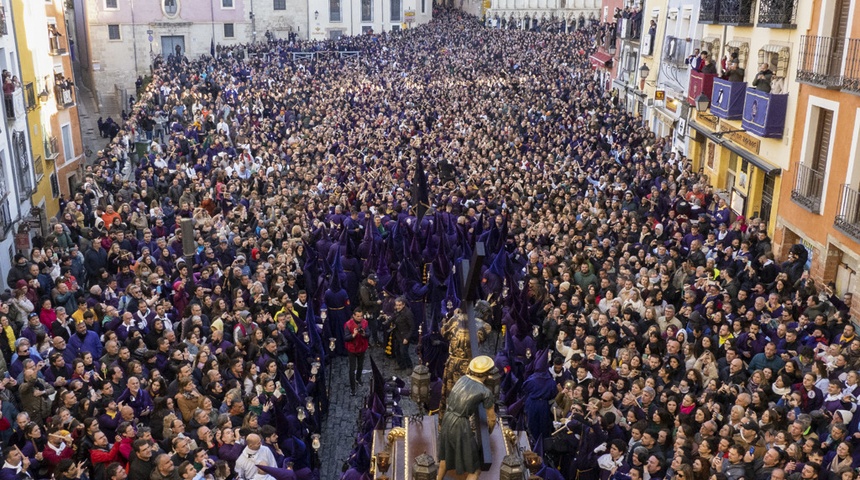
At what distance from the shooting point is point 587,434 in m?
11.0

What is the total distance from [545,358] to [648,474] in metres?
3.08

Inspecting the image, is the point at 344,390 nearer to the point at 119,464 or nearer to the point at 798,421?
the point at 119,464

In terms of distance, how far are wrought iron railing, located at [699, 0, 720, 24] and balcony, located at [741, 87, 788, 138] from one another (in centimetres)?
411

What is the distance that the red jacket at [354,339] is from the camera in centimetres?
1449

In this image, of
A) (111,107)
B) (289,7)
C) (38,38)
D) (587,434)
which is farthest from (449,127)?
(289,7)

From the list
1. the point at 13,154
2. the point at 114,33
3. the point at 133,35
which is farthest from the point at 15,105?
the point at 114,33

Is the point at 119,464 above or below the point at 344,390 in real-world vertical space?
above

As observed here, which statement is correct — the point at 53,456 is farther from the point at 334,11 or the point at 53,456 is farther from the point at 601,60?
the point at 334,11

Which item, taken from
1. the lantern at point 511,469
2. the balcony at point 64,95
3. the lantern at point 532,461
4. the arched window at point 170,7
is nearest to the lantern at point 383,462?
the lantern at point 532,461

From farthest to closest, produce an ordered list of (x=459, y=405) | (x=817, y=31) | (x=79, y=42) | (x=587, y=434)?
(x=79, y=42), (x=817, y=31), (x=587, y=434), (x=459, y=405)

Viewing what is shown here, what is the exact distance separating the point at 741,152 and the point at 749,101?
122cm

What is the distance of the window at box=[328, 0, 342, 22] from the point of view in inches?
2466

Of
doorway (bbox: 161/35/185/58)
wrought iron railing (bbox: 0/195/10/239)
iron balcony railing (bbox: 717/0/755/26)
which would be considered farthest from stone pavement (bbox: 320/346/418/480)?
doorway (bbox: 161/35/185/58)

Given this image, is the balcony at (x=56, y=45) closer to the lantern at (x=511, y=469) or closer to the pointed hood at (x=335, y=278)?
the pointed hood at (x=335, y=278)
